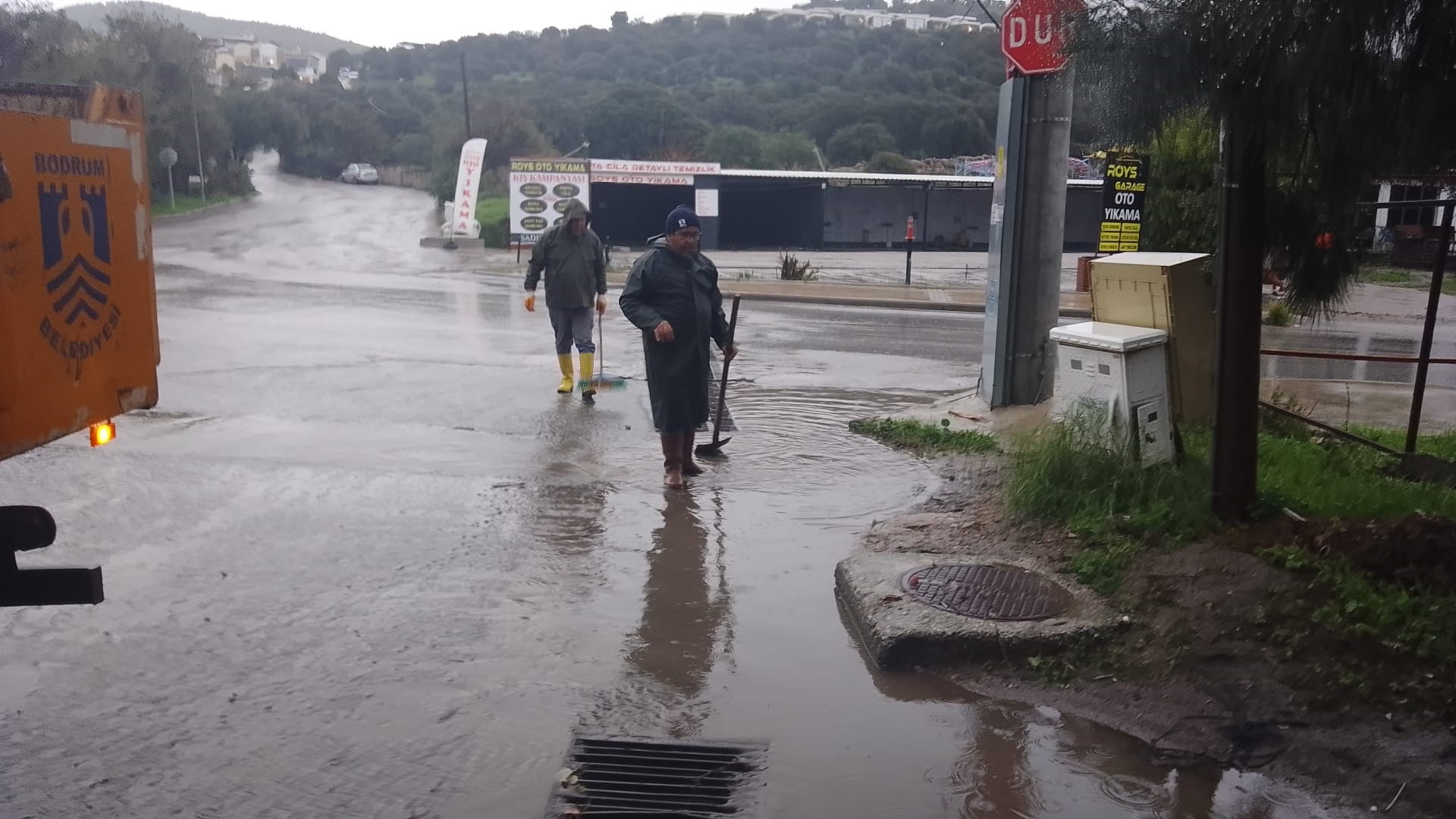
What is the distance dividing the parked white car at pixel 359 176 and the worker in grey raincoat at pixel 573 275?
212ft

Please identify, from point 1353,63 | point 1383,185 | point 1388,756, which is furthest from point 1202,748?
point 1383,185

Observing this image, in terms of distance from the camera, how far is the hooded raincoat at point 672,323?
7.26 metres

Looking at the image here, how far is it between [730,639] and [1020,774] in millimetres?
1490

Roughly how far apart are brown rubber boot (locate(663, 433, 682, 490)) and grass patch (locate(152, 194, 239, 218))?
42.8 meters

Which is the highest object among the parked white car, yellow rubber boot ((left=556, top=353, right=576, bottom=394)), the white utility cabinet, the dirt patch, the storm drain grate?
the parked white car

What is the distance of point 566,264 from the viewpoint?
408 inches

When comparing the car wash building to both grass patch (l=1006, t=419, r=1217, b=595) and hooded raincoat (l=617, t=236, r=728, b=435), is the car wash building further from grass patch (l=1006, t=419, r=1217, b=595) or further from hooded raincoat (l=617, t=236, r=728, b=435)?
grass patch (l=1006, t=419, r=1217, b=595)

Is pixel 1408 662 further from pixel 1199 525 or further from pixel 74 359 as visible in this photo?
pixel 74 359

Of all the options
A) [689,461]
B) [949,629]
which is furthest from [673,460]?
[949,629]

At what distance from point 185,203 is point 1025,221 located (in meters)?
47.8

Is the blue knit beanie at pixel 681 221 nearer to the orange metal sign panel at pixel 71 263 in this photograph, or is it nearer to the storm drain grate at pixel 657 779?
the orange metal sign panel at pixel 71 263

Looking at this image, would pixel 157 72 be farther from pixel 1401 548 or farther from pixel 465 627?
pixel 1401 548

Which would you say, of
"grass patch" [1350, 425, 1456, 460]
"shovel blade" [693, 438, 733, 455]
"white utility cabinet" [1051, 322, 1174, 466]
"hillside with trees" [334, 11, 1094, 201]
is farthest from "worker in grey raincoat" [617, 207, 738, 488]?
"hillside with trees" [334, 11, 1094, 201]

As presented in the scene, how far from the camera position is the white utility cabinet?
671 cm
